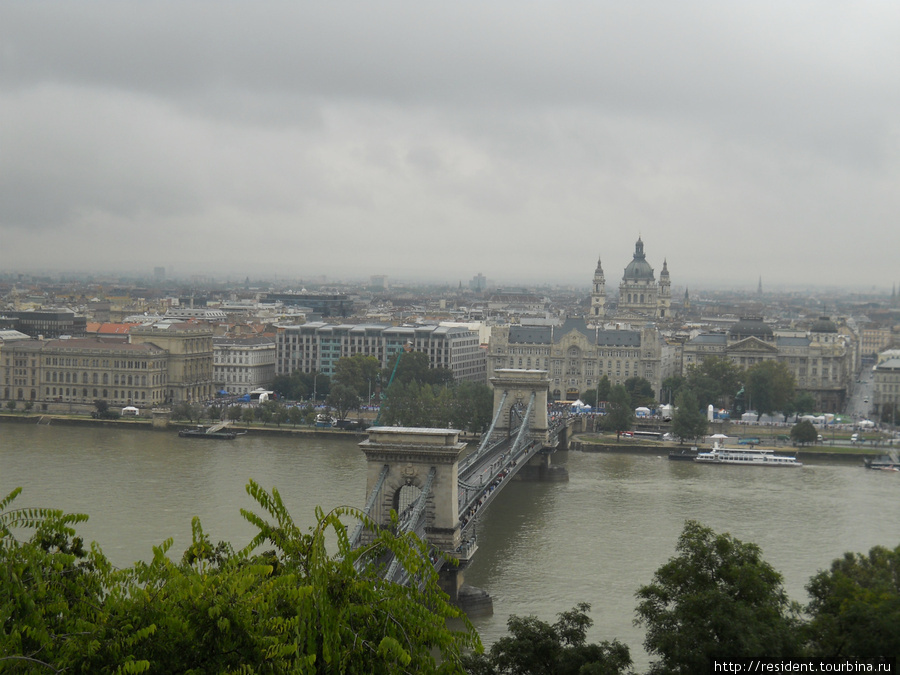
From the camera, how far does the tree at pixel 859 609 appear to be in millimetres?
5605

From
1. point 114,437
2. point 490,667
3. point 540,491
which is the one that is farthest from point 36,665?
point 114,437

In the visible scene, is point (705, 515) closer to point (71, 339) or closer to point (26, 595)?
point (26, 595)

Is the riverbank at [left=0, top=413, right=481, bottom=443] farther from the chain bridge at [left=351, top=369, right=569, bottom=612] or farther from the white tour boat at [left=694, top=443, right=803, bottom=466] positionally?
the chain bridge at [left=351, top=369, right=569, bottom=612]

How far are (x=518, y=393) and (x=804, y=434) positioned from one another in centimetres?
540

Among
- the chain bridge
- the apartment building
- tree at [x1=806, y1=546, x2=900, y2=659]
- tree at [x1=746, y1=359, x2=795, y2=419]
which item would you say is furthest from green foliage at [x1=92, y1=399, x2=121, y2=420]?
tree at [x1=806, y1=546, x2=900, y2=659]

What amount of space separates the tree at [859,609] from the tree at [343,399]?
18304 mm

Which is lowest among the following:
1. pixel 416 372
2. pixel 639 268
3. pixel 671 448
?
pixel 671 448

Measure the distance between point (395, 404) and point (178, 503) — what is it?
33.1ft

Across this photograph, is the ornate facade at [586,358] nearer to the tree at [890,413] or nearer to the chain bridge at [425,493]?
the tree at [890,413]

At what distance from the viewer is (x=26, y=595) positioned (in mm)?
4348

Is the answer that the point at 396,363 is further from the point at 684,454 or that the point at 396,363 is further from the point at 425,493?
the point at 425,493

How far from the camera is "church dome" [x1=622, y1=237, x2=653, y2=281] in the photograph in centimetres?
5269

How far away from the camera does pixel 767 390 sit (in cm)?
2648

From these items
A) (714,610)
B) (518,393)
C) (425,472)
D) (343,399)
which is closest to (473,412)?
(518,393)
